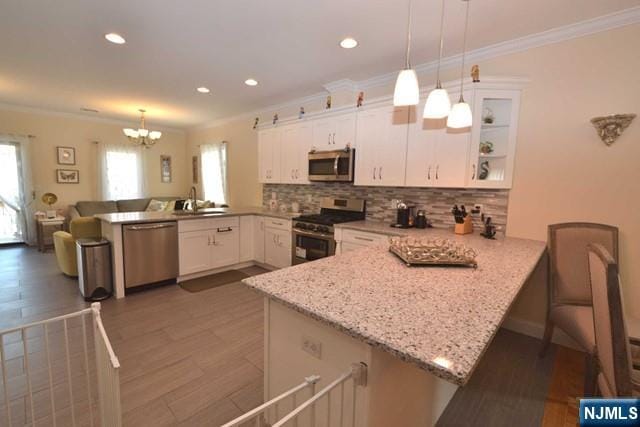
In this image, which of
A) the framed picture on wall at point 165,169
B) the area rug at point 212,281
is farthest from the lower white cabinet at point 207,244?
the framed picture on wall at point 165,169

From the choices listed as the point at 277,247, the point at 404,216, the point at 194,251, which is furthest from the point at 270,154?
the point at 404,216

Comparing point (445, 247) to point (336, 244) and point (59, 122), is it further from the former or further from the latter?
point (59, 122)

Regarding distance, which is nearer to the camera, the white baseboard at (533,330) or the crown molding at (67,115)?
the white baseboard at (533,330)

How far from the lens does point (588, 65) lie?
7.34 feet

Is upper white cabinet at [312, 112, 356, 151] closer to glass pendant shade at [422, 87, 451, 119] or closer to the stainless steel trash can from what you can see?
glass pendant shade at [422, 87, 451, 119]

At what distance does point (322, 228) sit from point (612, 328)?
8.63 ft

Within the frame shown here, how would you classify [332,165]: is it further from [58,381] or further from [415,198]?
[58,381]

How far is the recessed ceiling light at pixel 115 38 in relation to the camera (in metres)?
2.55

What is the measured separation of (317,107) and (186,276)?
3.01m

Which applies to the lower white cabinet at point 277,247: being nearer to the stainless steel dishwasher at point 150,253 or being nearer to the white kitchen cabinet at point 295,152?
the white kitchen cabinet at point 295,152

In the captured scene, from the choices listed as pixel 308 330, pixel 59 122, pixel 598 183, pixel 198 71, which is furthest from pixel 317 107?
pixel 59 122

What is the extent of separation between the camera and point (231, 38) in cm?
259

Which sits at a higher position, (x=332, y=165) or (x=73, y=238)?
(x=332, y=165)

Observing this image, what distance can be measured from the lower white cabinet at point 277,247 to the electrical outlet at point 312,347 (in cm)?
278
